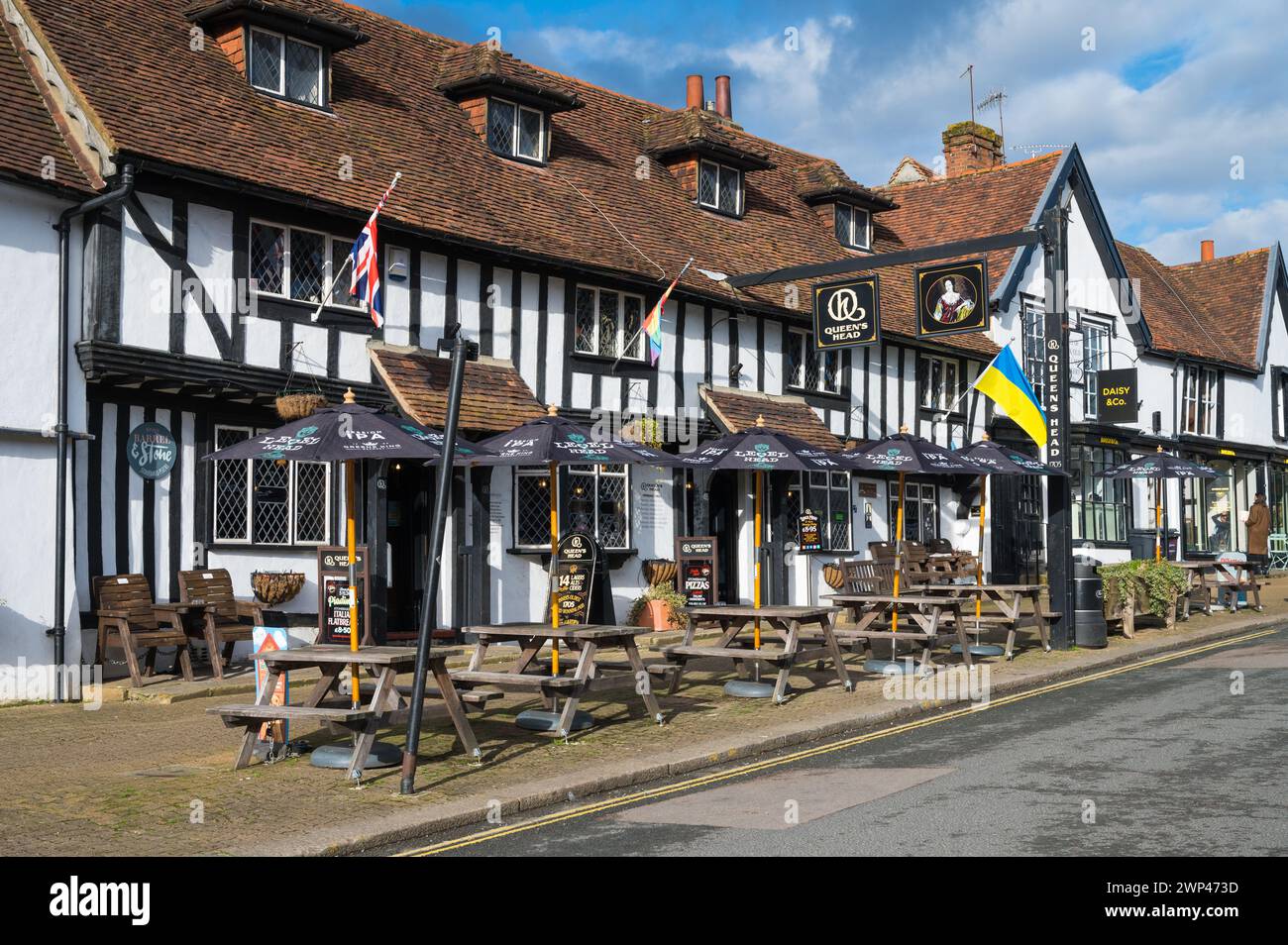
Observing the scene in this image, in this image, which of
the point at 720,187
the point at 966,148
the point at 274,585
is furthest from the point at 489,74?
the point at 966,148

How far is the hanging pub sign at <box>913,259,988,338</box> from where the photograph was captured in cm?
1786

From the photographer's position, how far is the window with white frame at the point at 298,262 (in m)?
14.8

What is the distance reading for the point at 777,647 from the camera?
12148mm

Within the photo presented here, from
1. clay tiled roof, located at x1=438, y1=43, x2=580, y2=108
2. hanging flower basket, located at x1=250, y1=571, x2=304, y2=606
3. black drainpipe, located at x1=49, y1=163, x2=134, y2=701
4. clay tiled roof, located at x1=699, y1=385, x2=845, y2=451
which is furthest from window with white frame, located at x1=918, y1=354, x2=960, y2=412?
black drainpipe, located at x1=49, y1=163, x2=134, y2=701

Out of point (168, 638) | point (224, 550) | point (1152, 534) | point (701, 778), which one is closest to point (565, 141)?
point (224, 550)

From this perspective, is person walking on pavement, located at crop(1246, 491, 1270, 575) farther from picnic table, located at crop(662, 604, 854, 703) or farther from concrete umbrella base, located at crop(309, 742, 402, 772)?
concrete umbrella base, located at crop(309, 742, 402, 772)

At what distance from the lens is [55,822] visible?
7.21 meters

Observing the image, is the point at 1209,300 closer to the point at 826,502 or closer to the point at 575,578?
the point at 826,502

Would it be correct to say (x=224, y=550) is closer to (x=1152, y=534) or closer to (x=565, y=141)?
(x=565, y=141)

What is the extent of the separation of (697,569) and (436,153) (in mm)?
6915

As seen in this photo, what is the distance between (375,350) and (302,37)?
4.54 meters

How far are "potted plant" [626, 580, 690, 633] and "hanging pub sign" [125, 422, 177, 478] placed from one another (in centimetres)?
708

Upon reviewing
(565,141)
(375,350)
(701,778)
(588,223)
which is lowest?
(701,778)

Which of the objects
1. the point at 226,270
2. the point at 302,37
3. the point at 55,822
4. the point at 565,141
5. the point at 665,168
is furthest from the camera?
the point at 665,168
